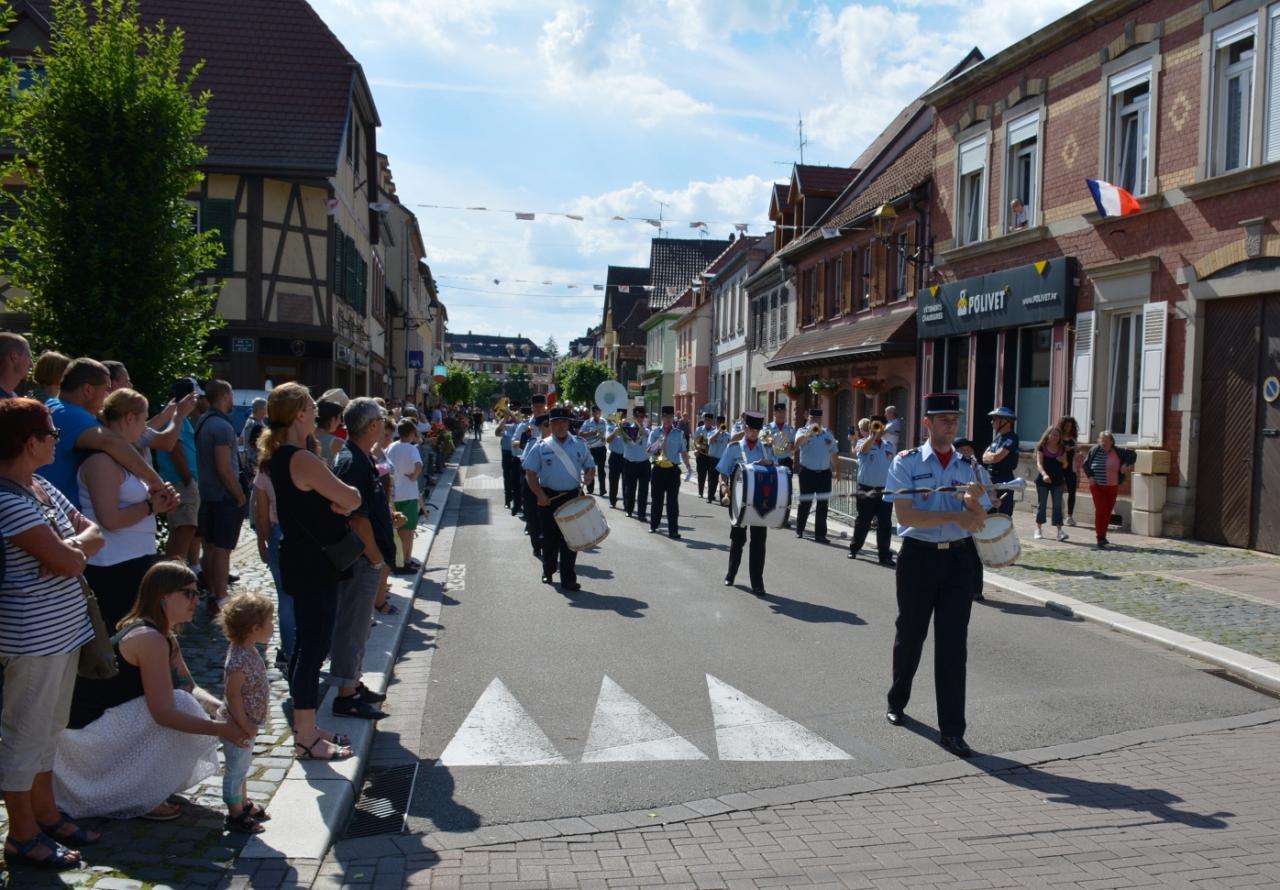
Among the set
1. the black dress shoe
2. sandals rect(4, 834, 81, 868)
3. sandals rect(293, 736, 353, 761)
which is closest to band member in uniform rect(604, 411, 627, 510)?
the black dress shoe

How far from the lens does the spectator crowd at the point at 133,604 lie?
3992 millimetres

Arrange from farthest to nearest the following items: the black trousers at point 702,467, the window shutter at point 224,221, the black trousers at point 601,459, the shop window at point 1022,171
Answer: the window shutter at point 224,221 → the black trousers at point 702,467 → the black trousers at point 601,459 → the shop window at point 1022,171

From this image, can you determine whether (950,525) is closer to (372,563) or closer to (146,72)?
(372,563)

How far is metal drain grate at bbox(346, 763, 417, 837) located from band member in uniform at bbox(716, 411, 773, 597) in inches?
227

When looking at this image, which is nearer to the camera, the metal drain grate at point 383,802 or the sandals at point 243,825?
the sandals at point 243,825

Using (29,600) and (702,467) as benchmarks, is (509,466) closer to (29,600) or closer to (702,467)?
(702,467)

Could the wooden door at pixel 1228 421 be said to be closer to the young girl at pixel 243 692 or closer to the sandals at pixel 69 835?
the young girl at pixel 243 692

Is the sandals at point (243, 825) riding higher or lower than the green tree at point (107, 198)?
lower

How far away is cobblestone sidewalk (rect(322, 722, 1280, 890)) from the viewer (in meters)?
4.30

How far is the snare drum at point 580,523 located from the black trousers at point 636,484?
7558 mm

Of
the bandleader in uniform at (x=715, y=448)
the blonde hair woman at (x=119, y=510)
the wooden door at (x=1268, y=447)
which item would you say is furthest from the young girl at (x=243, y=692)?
the bandleader in uniform at (x=715, y=448)

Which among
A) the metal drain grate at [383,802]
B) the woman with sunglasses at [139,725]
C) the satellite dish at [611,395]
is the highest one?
the satellite dish at [611,395]

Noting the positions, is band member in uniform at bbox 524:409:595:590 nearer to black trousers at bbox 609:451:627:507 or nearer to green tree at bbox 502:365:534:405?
black trousers at bbox 609:451:627:507

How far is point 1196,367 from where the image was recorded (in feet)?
49.0
